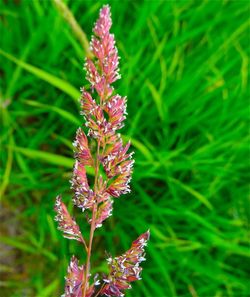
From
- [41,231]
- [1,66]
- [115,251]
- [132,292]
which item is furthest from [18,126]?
[132,292]

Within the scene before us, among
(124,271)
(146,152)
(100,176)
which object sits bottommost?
(124,271)

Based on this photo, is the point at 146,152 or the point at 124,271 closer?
the point at 124,271

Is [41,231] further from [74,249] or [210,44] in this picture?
[210,44]

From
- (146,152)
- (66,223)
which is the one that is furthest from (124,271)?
(146,152)

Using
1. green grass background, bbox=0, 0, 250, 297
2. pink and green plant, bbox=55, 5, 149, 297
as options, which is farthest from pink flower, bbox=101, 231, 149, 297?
green grass background, bbox=0, 0, 250, 297

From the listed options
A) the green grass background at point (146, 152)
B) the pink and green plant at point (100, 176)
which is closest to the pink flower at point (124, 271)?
the pink and green plant at point (100, 176)

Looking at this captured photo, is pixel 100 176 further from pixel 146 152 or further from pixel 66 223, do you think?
pixel 146 152

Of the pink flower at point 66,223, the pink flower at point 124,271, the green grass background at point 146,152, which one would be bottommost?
the pink flower at point 124,271

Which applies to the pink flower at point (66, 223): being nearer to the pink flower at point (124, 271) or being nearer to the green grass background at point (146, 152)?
the pink flower at point (124, 271)
